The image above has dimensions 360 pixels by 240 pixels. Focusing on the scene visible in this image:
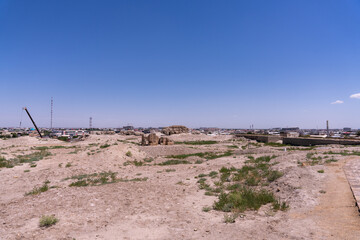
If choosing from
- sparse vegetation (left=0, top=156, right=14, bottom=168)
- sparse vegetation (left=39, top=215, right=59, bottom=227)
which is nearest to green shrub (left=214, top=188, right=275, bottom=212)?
sparse vegetation (left=39, top=215, right=59, bottom=227)

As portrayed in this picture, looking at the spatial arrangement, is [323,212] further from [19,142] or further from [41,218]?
[19,142]

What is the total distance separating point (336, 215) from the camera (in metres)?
6.17

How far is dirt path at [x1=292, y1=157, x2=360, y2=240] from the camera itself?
16.9ft

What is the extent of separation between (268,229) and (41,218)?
23.4 ft

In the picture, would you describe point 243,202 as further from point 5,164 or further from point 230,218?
point 5,164

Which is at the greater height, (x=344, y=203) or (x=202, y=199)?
(x=344, y=203)

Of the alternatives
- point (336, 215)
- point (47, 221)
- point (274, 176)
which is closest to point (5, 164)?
point (47, 221)

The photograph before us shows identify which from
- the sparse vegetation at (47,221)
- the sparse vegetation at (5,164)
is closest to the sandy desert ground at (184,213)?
the sparse vegetation at (47,221)

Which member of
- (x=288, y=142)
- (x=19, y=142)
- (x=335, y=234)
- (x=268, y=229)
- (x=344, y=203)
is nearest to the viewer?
(x=335, y=234)

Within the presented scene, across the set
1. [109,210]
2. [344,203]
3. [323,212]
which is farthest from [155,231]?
[344,203]

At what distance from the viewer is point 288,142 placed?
1759 inches

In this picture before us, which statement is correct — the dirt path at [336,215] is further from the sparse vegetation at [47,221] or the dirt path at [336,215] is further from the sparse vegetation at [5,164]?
the sparse vegetation at [5,164]

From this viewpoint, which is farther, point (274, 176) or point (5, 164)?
point (5, 164)

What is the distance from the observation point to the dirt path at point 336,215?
16.9ft
